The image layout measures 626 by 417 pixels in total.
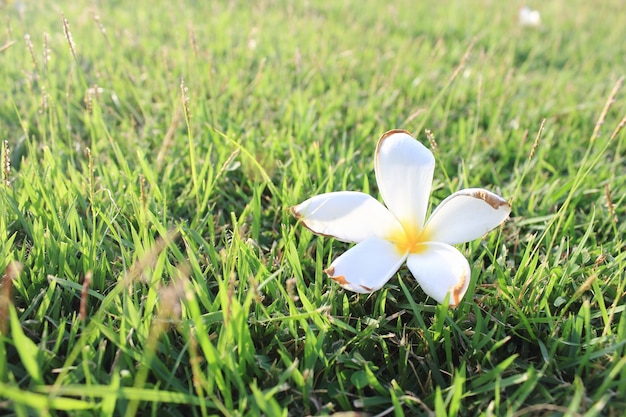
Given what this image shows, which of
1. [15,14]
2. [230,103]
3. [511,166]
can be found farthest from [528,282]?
[15,14]

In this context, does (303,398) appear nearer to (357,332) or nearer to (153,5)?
(357,332)

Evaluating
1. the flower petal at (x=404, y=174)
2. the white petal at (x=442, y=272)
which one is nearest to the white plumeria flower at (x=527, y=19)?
the flower petal at (x=404, y=174)

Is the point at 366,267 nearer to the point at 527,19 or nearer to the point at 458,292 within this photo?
the point at 458,292

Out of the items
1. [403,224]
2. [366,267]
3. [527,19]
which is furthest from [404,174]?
[527,19]

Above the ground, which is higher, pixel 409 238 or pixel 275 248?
pixel 409 238

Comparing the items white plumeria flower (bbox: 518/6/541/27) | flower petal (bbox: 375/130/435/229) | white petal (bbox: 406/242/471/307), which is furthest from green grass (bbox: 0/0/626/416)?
white plumeria flower (bbox: 518/6/541/27)
